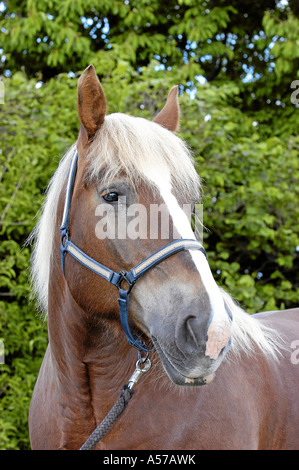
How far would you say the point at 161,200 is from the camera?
5.02 ft

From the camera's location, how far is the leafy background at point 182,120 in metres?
3.78

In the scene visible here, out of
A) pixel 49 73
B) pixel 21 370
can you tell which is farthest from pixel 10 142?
pixel 49 73

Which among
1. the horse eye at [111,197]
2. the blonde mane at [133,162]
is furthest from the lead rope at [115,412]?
the horse eye at [111,197]

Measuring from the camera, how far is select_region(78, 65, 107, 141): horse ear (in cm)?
161

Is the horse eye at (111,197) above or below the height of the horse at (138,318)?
→ above

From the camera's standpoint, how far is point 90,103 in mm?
1646

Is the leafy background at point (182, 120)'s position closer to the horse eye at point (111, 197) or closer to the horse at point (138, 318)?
the horse at point (138, 318)

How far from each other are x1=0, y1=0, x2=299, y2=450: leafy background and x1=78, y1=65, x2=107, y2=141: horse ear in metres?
1.24

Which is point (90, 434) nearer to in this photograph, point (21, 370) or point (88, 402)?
point (88, 402)

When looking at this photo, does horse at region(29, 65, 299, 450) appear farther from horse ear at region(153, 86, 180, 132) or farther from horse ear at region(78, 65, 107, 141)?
horse ear at region(153, 86, 180, 132)

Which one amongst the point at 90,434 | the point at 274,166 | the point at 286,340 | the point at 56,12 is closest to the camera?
the point at 90,434

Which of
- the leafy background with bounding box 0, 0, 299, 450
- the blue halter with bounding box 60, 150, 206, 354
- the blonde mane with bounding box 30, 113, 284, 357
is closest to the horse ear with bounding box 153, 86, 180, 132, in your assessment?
the blonde mane with bounding box 30, 113, 284, 357

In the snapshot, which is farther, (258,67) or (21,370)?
(258,67)

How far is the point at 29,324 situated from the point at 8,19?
3.34 m
